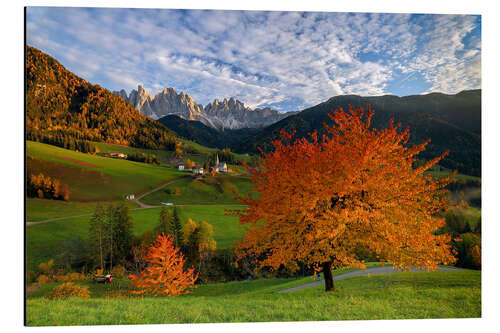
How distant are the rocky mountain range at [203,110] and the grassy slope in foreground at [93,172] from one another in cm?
261

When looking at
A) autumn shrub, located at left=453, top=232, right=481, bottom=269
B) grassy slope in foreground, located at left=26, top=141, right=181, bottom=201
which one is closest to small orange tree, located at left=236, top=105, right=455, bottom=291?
autumn shrub, located at left=453, top=232, right=481, bottom=269

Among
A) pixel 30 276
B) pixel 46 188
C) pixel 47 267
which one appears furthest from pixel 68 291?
pixel 46 188

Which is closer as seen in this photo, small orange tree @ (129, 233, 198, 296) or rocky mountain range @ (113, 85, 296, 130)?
small orange tree @ (129, 233, 198, 296)

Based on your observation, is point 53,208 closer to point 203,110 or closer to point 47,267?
point 47,267

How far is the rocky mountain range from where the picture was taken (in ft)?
31.9

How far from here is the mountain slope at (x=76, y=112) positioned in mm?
8484

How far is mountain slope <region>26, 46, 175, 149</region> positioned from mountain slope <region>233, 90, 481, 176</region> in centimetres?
489

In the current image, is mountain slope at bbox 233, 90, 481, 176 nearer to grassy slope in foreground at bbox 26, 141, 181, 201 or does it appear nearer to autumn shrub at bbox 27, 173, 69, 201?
grassy slope in foreground at bbox 26, 141, 181, 201

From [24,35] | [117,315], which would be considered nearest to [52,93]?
[24,35]

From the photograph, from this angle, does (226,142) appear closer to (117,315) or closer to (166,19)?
(166,19)

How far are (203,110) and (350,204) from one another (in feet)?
25.1

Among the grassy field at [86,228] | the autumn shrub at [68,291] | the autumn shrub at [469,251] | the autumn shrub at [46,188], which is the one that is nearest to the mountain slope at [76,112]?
the autumn shrub at [46,188]

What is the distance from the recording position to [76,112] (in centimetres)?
973
